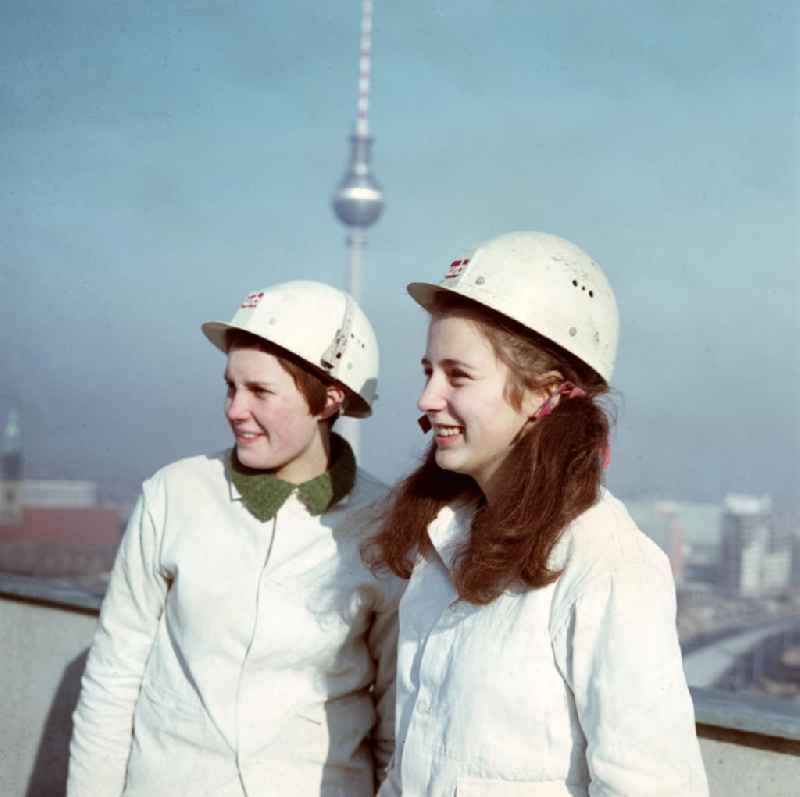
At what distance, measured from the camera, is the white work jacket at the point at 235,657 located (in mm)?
2457

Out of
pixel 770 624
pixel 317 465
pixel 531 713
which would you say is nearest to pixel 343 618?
pixel 317 465

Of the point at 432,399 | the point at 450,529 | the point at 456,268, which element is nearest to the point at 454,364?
the point at 432,399

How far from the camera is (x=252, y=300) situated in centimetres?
266

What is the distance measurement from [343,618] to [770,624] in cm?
8072

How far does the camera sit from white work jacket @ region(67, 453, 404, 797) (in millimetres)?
2457

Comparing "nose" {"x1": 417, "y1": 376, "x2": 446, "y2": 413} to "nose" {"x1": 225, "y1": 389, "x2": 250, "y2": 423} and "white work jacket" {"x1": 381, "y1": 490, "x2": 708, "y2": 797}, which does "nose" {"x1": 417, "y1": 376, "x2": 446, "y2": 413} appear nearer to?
"white work jacket" {"x1": 381, "y1": 490, "x2": 708, "y2": 797}

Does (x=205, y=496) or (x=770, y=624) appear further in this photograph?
(x=770, y=624)

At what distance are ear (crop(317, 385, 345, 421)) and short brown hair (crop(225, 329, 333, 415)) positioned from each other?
1cm

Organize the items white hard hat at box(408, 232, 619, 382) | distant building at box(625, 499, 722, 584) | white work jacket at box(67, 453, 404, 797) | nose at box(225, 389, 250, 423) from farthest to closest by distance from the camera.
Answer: distant building at box(625, 499, 722, 584)
nose at box(225, 389, 250, 423)
white work jacket at box(67, 453, 404, 797)
white hard hat at box(408, 232, 619, 382)

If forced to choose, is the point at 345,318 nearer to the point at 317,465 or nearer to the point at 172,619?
the point at 317,465

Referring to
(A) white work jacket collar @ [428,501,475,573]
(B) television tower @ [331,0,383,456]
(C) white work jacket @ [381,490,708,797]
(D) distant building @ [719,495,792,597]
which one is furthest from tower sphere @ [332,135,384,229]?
(C) white work jacket @ [381,490,708,797]

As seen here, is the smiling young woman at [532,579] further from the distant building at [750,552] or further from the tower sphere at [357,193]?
the distant building at [750,552]

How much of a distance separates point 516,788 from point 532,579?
0.99ft

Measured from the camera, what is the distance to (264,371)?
8.55 ft
